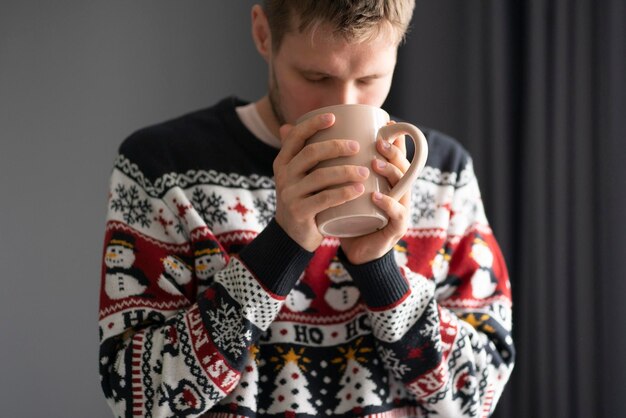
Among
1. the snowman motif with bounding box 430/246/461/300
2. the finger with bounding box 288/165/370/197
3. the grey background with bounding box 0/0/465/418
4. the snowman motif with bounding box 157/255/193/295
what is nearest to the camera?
the finger with bounding box 288/165/370/197

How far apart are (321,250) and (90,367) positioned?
106 cm

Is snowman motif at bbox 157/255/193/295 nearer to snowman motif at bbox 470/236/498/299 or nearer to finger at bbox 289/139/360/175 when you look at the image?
finger at bbox 289/139/360/175

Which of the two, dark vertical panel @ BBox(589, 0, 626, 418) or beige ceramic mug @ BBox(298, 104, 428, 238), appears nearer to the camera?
beige ceramic mug @ BBox(298, 104, 428, 238)

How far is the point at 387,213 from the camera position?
2.69 ft

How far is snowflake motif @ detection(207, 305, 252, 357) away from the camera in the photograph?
0.91 m

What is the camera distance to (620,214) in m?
1.31

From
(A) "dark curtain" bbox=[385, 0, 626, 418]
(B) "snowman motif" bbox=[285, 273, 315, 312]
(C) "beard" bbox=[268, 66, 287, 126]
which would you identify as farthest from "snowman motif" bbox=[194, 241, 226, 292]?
(A) "dark curtain" bbox=[385, 0, 626, 418]

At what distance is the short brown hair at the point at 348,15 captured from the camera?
92 cm

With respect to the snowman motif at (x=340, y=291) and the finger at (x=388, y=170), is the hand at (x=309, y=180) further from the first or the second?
the snowman motif at (x=340, y=291)

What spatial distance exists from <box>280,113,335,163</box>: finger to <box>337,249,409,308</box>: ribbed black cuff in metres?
0.18

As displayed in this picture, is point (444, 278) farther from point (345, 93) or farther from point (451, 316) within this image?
point (345, 93)

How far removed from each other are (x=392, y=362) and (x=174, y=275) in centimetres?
32

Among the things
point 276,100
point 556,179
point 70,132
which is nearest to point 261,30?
point 276,100

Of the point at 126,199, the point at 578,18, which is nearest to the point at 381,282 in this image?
the point at 126,199
